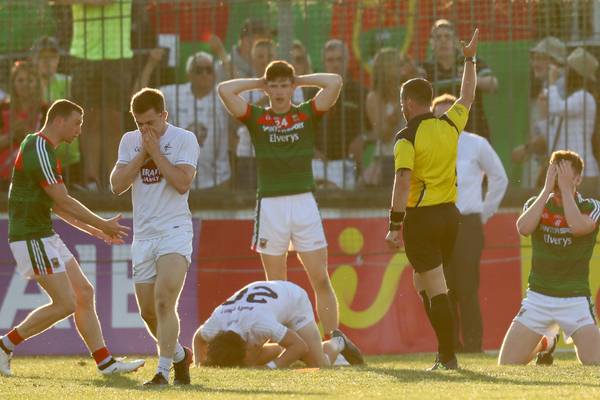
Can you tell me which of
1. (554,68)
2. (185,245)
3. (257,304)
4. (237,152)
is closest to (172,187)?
(185,245)

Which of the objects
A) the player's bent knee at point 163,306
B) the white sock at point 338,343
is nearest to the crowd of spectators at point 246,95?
the white sock at point 338,343

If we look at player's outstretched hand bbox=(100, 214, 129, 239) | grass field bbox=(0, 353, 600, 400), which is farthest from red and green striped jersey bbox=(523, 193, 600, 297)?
player's outstretched hand bbox=(100, 214, 129, 239)

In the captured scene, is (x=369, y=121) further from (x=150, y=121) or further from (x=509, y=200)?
(x=150, y=121)

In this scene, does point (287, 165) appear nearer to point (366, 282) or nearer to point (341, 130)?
point (341, 130)

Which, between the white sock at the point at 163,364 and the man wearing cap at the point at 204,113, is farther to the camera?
the man wearing cap at the point at 204,113

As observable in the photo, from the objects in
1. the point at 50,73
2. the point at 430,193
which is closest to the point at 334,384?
the point at 430,193

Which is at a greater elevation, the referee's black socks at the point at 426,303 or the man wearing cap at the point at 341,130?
the man wearing cap at the point at 341,130

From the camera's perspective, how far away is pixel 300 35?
14.5 meters

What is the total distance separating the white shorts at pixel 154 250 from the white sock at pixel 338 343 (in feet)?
8.08

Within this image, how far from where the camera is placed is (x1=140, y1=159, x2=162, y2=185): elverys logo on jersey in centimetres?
965

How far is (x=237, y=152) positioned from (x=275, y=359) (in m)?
3.72

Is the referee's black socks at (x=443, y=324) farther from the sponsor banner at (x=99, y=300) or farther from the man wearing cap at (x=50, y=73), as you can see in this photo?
the man wearing cap at (x=50, y=73)

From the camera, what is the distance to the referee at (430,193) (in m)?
10.4

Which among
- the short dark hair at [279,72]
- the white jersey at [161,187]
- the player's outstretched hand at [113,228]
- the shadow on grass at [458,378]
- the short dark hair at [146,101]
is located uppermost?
the short dark hair at [279,72]
